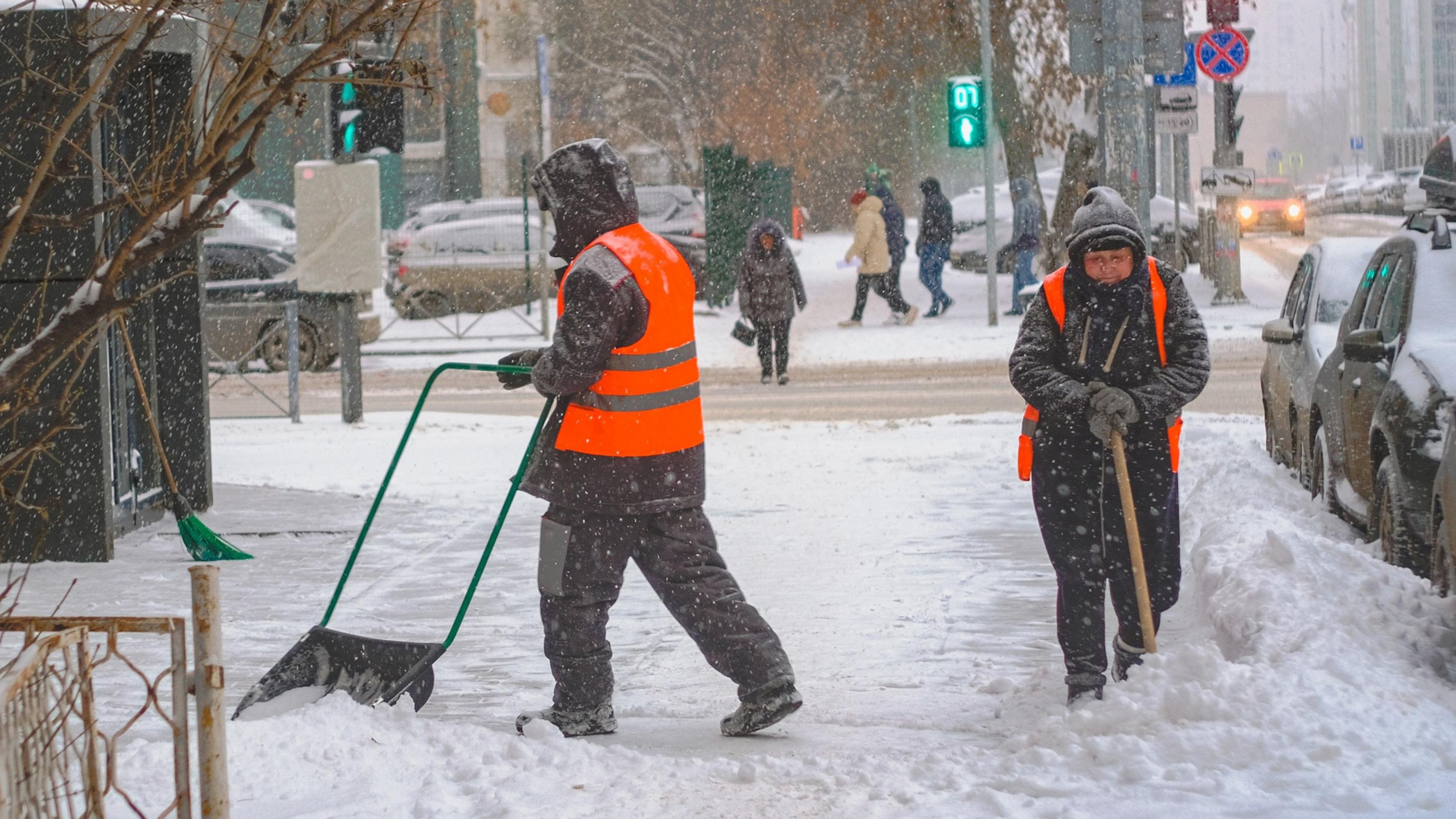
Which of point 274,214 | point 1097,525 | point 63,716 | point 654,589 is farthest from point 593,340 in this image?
point 274,214

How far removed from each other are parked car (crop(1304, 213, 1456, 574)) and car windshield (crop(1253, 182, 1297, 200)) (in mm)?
44984

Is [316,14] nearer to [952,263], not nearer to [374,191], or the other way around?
[374,191]

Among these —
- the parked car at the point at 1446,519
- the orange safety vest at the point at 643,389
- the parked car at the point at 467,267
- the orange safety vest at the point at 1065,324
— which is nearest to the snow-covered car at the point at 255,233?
the parked car at the point at 467,267

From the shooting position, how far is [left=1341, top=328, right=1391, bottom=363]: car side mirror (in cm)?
729

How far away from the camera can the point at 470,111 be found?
48125 mm

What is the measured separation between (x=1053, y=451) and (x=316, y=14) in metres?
9.57

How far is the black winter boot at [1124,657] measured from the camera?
5.54m

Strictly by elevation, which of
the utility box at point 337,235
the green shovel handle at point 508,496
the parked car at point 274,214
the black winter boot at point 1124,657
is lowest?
the black winter boot at point 1124,657

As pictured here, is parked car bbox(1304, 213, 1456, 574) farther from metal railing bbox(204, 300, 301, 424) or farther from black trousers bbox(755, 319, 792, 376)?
black trousers bbox(755, 319, 792, 376)

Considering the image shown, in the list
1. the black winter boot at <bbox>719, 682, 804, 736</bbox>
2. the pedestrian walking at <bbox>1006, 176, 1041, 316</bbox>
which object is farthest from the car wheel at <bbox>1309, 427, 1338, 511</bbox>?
A: the pedestrian walking at <bbox>1006, 176, 1041, 316</bbox>

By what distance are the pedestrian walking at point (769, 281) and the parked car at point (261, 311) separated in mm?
3984

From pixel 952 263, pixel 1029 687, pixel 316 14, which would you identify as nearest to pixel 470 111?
pixel 952 263

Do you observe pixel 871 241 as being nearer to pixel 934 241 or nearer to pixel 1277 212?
pixel 934 241

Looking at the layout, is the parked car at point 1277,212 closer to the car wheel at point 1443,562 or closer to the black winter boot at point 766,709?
the car wheel at point 1443,562
